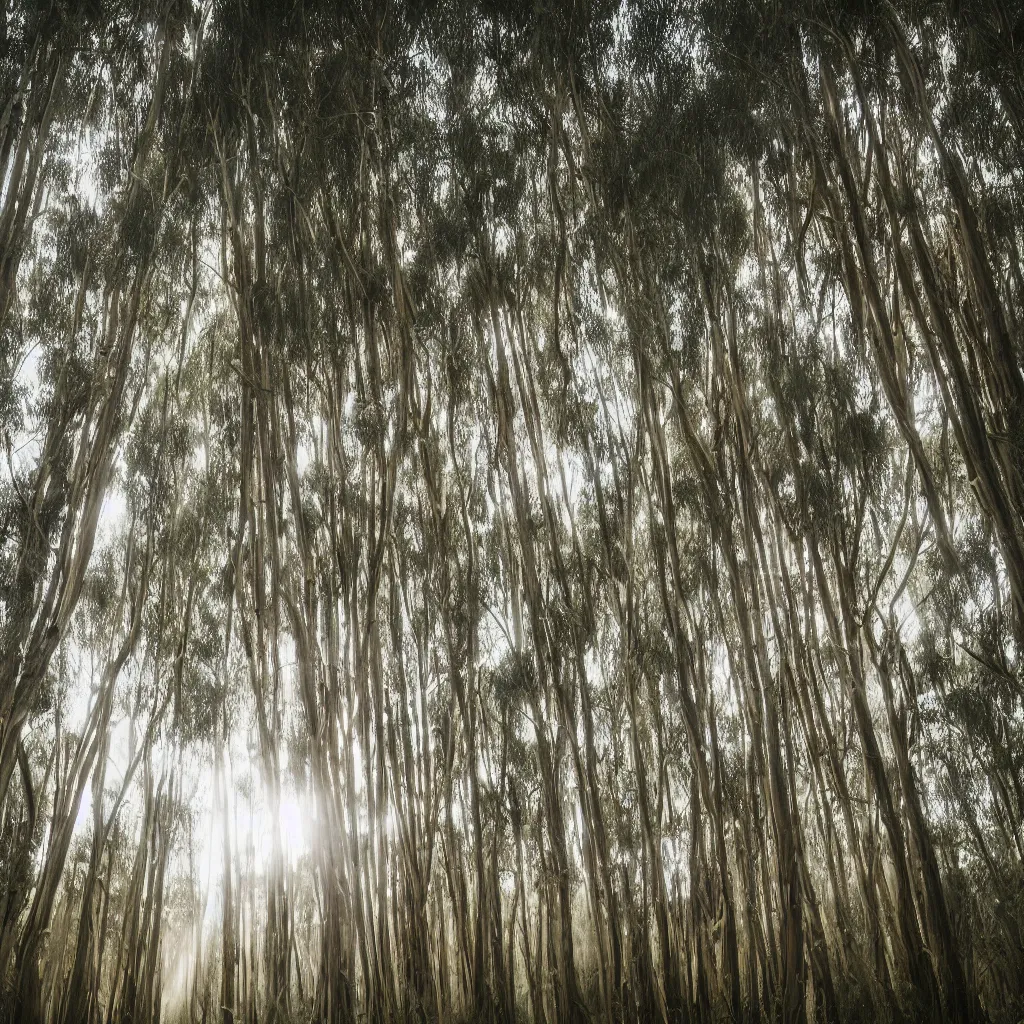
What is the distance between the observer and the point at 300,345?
6.02m

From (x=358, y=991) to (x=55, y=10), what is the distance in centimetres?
641

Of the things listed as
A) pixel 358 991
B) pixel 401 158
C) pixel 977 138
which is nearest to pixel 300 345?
pixel 401 158

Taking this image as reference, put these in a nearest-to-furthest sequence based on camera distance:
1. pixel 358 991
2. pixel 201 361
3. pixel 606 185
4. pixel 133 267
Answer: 1. pixel 358 991
2. pixel 133 267
3. pixel 606 185
4. pixel 201 361

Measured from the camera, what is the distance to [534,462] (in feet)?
19.9

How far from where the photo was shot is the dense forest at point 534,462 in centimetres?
496

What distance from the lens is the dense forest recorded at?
496cm

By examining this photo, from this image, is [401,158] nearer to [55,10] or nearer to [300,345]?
[300,345]

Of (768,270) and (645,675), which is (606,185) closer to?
(768,270)

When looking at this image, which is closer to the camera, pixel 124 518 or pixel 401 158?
pixel 401 158

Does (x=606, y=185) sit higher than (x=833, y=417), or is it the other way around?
(x=606, y=185)

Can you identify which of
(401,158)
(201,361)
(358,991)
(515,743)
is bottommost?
(358,991)

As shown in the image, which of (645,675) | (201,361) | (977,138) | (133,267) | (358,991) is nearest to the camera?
(358,991)

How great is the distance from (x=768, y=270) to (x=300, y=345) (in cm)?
351

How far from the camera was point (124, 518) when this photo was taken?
7770 mm
